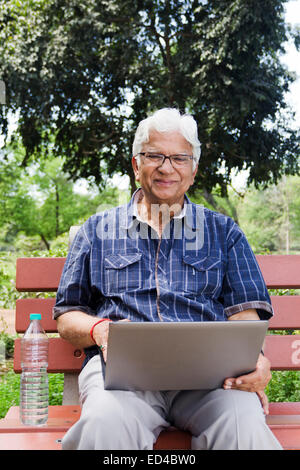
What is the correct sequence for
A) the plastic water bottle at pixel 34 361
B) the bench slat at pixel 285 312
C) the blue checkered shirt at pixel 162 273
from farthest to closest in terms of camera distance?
the bench slat at pixel 285 312 < the plastic water bottle at pixel 34 361 < the blue checkered shirt at pixel 162 273

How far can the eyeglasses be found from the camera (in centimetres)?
251

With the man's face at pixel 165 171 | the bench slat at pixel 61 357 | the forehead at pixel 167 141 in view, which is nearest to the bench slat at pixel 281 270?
the man's face at pixel 165 171

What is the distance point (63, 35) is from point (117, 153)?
3147 millimetres

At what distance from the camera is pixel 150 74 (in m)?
13.5

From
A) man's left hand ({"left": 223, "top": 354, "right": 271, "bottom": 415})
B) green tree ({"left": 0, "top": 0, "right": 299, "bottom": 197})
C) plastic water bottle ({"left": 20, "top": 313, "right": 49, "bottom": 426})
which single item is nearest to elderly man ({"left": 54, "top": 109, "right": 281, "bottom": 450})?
man's left hand ({"left": 223, "top": 354, "right": 271, "bottom": 415})

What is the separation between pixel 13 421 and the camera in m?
2.21

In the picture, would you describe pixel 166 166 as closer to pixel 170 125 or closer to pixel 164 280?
pixel 170 125

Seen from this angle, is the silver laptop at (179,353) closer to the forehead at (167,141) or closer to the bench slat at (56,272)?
the bench slat at (56,272)

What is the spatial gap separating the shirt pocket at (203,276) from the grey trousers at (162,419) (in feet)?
1.55

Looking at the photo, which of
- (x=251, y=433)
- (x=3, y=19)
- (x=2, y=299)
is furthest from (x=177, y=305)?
(x=3, y=19)

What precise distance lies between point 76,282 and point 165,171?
642mm

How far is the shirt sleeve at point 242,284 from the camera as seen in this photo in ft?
7.66

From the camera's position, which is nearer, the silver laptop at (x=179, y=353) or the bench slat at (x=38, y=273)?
the silver laptop at (x=179, y=353)

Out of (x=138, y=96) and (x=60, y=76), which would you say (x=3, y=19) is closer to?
(x=60, y=76)
